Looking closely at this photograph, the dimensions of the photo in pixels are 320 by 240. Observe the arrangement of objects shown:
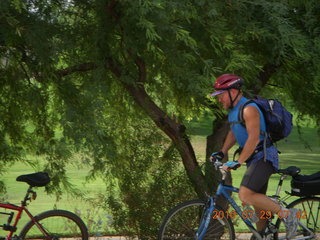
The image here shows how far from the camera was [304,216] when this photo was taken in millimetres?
5848

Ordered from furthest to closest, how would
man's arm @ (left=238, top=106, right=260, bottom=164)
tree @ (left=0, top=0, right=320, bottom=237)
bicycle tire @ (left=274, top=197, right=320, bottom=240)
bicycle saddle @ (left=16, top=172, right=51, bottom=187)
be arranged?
tree @ (left=0, top=0, right=320, bottom=237) < bicycle tire @ (left=274, top=197, right=320, bottom=240) < bicycle saddle @ (left=16, top=172, right=51, bottom=187) < man's arm @ (left=238, top=106, right=260, bottom=164)

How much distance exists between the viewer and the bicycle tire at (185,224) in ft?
18.3

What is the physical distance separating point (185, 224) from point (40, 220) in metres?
1.37

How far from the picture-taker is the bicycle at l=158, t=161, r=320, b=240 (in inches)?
219

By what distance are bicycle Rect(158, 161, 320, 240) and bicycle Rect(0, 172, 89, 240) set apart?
0.89m

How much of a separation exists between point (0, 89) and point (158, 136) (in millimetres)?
2175

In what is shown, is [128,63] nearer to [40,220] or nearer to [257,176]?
[40,220]

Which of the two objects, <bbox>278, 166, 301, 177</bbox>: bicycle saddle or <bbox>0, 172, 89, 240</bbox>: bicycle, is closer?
<bbox>0, 172, 89, 240</bbox>: bicycle

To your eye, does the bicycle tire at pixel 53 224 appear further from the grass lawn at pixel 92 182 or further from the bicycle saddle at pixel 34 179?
the grass lawn at pixel 92 182

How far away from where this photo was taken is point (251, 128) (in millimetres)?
5086

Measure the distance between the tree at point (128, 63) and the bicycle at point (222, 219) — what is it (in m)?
1.24

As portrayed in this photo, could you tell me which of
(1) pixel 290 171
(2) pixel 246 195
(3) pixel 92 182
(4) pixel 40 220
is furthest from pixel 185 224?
(3) pixel 92 182

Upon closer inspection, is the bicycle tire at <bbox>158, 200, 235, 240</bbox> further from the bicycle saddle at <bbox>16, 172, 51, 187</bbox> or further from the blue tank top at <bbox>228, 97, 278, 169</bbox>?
the bicycle saddle at <bbox>16, 172, 51, 187</bbox>

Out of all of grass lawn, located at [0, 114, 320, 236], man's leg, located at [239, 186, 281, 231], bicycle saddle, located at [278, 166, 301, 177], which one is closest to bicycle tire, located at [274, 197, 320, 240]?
bicycle saddle, located at [278, 166, 301, 177]
